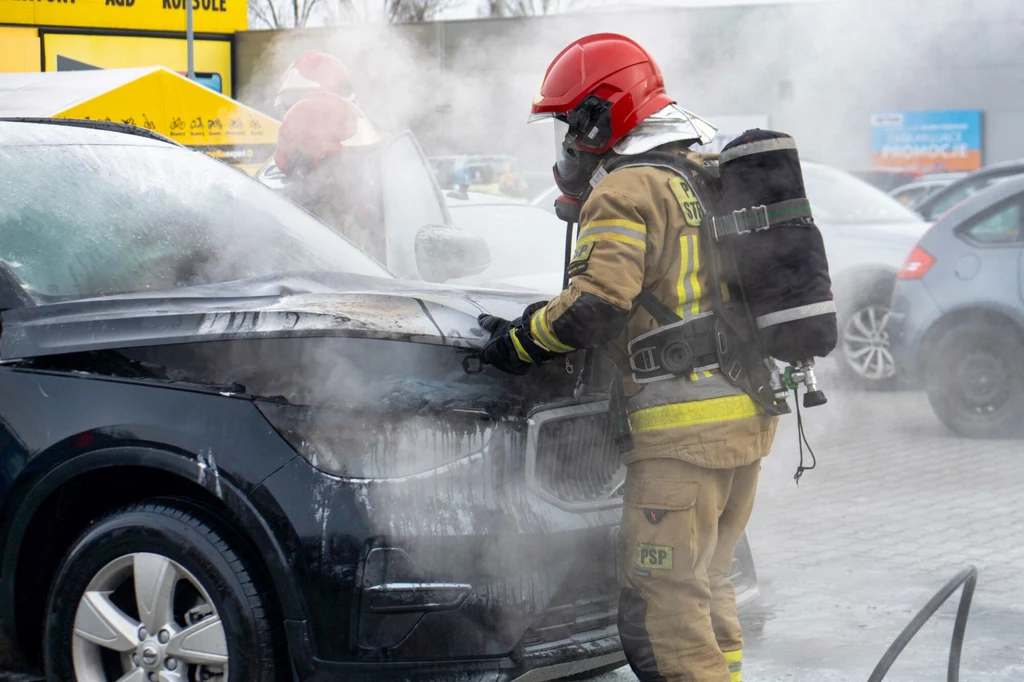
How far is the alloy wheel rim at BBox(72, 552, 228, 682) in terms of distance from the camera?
9.93ft

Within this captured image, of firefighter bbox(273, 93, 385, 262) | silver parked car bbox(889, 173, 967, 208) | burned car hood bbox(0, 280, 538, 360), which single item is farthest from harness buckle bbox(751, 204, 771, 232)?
silver parked car bbox(889, 173, 967, 208)

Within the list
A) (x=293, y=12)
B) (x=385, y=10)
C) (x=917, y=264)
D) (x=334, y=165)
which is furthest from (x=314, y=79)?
(x=917, y=264)

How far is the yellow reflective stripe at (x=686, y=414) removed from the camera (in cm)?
312

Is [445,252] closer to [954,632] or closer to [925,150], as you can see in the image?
[954,632]

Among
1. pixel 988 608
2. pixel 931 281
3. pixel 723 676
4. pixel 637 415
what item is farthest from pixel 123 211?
pixel 931 281

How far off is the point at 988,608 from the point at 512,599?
2.38m

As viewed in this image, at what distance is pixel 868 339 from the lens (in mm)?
9891

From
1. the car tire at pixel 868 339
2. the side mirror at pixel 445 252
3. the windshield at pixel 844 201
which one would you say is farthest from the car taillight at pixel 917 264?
the side mirror at pixel 445 252

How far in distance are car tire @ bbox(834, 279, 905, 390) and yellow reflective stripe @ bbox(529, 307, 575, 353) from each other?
7.20m

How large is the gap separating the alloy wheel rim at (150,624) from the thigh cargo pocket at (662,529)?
1.00m

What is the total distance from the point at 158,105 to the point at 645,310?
8.34 meters

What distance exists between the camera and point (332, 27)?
6.96 m

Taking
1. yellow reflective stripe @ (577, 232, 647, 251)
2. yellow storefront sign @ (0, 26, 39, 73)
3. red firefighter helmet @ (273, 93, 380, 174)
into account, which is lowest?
yellow reflective stripe @ (577, 232, 647, 251)

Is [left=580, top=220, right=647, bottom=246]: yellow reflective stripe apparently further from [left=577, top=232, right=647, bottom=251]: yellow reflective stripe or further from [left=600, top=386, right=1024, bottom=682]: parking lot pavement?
[left=600, top=386, right=1024, bottom=682]: parking lot pavement
